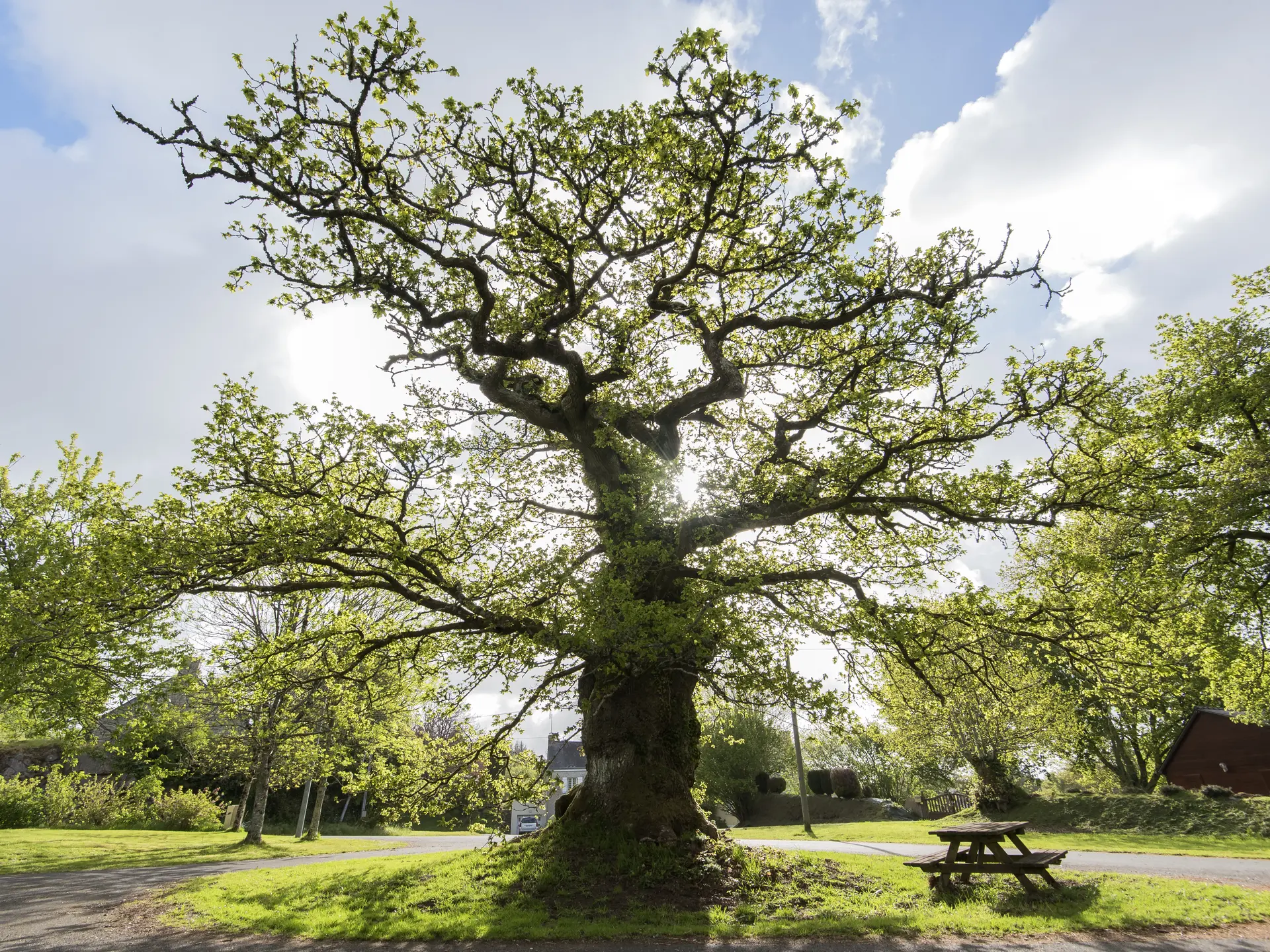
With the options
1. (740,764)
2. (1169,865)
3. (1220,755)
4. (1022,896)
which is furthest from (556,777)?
(1220,755)

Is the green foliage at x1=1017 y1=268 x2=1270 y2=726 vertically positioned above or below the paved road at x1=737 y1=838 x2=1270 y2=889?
above

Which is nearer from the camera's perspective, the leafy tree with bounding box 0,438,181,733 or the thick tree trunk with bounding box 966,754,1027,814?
the leafy tree with bounding box 0,438,181,733

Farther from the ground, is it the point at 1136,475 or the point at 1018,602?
the point at 1136,475

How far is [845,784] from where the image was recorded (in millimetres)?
37312

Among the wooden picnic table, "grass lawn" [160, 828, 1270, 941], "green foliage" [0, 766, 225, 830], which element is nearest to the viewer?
"grass lawn" [160, 828, 1270, 941]

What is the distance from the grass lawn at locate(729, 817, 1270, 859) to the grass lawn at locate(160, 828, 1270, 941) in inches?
262

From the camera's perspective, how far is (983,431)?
12.3m

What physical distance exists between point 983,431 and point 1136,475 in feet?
8.19

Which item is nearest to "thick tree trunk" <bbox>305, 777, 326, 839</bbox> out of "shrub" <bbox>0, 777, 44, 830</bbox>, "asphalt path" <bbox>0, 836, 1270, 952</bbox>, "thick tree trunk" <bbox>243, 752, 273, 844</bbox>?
"thick tree trunk" <bbox>243, 752, 273, 844</bbox>

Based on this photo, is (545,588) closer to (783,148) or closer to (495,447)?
(495,447)

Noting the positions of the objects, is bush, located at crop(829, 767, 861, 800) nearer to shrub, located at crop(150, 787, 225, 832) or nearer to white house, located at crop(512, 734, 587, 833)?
white house, located at crop(512, 734, 587, 833)

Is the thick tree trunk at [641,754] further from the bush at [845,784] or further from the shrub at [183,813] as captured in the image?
the bush at [845,784]

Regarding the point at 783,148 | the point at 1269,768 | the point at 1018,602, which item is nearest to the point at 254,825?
the point at 1018,602

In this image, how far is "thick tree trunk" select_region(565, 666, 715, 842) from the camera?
1207 centimetres
